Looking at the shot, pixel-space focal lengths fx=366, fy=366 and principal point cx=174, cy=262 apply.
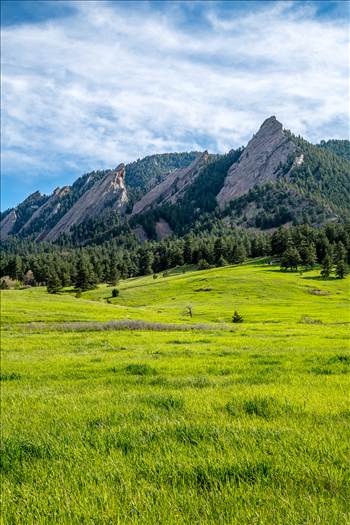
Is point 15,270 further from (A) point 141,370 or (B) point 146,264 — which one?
(A) point 141,370

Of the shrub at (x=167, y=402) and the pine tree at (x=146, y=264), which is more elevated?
the pine tree at (x=146, y=264)

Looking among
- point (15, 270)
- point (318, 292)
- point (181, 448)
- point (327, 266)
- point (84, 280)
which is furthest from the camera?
point (15, 270)

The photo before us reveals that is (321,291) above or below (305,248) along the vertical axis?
below

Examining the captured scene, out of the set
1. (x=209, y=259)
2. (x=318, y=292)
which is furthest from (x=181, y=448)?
(x=209, y=259)

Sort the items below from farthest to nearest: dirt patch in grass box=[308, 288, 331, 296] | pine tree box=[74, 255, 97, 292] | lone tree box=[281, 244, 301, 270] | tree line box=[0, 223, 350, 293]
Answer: pine tree box=[74, 255, 97, 292] < tree line box=[0, 223, 350, 293] < lone tree box=[281, 244, 301, 270] < dirt patch in grass box=[308, 288, 331, 296]

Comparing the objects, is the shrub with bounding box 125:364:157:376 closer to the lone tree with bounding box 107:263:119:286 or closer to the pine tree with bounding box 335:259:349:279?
the pine tree with bounding box 335:259:349:279

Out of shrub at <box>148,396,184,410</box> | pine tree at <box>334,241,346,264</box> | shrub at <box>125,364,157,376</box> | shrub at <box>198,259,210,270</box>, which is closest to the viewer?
shrub at <box>148,396,184,410</box>

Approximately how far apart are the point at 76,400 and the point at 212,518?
669cm

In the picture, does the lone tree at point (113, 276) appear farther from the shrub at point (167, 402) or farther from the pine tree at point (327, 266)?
the shrub at point (167, 402)

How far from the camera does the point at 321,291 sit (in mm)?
103688

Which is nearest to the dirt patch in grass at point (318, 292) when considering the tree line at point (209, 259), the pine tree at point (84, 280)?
the tree line at point (209, 259)

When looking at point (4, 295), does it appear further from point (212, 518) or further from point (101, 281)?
point (101, 281)

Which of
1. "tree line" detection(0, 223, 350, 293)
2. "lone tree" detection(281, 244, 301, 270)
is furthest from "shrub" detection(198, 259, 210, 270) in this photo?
"lone tree" detection(281, 244, 301, 270)

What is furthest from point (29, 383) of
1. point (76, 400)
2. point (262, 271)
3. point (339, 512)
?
point (262, 271)
